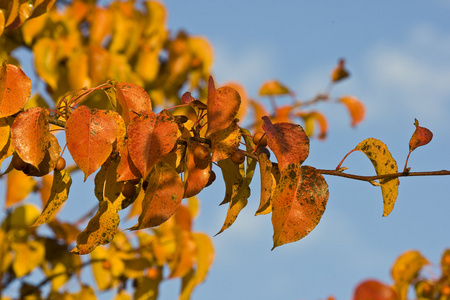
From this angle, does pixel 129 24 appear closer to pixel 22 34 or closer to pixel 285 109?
pixel 22 34

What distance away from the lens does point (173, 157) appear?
2.81 feet

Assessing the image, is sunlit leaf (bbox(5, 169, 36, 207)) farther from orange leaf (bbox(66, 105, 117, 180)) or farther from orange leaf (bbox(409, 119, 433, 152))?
orange leaf (bbox(409, 119, 433, 152))

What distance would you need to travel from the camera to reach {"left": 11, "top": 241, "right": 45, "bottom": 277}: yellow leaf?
2.29m

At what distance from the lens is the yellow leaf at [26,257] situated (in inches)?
90.4

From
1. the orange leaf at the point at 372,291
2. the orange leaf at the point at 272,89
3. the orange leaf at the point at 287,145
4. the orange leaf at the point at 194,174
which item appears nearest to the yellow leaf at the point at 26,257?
the orange leaf at the point at 372,291

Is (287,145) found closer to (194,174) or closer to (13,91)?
(194,174)

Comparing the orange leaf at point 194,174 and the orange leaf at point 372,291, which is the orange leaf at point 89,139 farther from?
the orange leaf at point 372,291

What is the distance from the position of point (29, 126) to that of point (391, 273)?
1625mm

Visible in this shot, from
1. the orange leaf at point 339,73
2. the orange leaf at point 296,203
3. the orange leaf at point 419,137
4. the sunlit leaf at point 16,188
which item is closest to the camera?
the orange leaf at point 296,203

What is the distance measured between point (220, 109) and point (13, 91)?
0.27 meters

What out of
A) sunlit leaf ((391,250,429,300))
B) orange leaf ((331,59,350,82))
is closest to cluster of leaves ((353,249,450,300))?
sunlit leaf ((391,250,429,300))

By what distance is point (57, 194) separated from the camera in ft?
2.86

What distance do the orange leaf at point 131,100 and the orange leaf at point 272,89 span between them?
2271 millimetres

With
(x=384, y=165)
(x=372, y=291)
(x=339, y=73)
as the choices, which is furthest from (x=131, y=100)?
(x=339, y=73)
